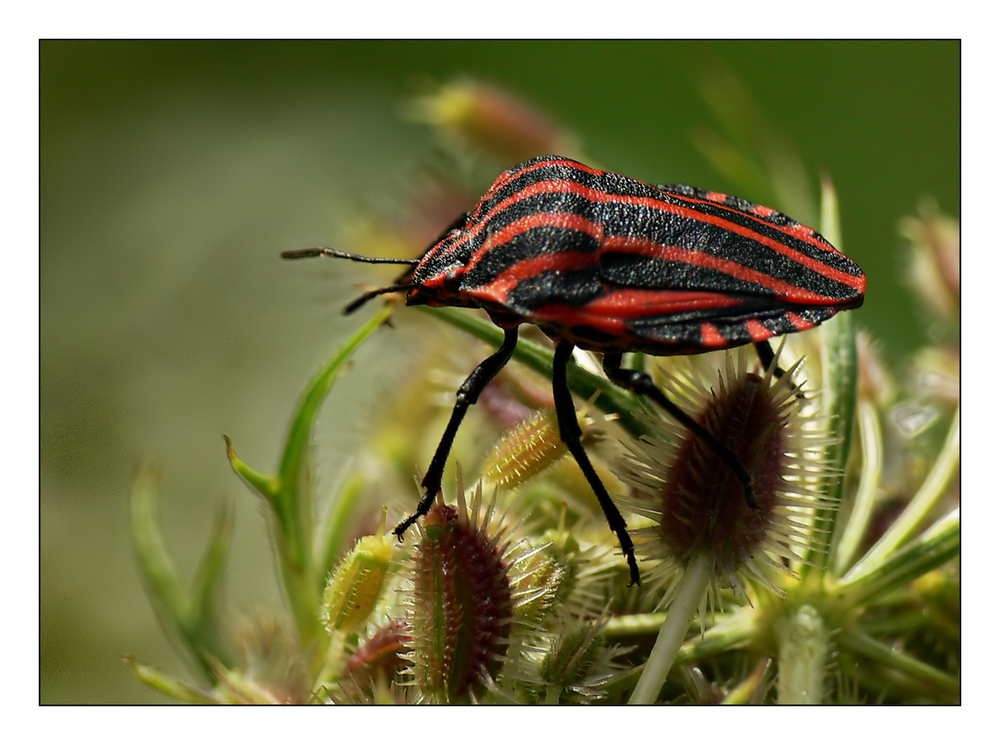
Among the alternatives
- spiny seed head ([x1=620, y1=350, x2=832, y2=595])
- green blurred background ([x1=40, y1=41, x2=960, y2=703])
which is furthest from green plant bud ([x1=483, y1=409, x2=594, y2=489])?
→ green blurred background ([x1=40, y1=41, x2=960, y2=703])

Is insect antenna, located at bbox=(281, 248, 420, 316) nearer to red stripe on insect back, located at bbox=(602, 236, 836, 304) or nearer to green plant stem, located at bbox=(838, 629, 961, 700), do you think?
red stripe on insect back, located at bbox=(602, 236, 836, 304)

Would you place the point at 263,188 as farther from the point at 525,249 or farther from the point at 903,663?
the point at 903,663

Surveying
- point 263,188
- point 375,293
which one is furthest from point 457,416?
point 263,188

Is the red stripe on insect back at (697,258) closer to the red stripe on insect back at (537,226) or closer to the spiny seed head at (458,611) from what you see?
the red stripe on insect back at (537,226)

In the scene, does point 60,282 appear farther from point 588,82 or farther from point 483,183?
point 588,82

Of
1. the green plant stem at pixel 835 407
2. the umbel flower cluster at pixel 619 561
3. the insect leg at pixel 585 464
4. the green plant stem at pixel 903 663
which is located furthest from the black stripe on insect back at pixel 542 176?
the green plant stem at pixel 903 663

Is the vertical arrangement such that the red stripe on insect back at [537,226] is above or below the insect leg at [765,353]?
above
